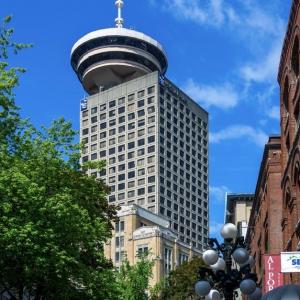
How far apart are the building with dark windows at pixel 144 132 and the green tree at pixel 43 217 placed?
442 feet

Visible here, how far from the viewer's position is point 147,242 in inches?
5482

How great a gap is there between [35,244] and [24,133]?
607 centimetres

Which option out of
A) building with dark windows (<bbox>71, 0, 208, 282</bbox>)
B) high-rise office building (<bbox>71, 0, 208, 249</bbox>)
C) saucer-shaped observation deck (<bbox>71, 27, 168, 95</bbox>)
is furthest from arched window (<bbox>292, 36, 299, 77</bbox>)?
saucer-shaped observation deck (<bbox>71, 27, 168, 95</bbox>)

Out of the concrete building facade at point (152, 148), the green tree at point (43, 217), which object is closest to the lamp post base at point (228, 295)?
the green tree at point (43, 217)

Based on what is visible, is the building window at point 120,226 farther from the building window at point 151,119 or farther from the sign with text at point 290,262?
the sign with text at point 290,262

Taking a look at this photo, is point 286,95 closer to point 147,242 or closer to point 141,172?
point 147,242

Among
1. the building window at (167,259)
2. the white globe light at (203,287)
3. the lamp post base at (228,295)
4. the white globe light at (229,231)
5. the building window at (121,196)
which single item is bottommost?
the lamp post base at (228,295)

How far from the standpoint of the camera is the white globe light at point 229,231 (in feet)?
66.4

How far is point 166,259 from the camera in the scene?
457 feet

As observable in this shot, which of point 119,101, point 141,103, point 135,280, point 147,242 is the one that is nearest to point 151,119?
point 141,103

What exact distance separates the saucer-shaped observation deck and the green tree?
160 meters

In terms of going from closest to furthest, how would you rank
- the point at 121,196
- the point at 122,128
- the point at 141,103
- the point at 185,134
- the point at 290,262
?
the point at 290,262 < the point at 121,196 < the point at 141,103 < the point at 122,128 < the point at 185,134

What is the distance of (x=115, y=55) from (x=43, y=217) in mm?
165459

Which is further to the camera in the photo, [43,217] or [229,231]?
[43,217]
